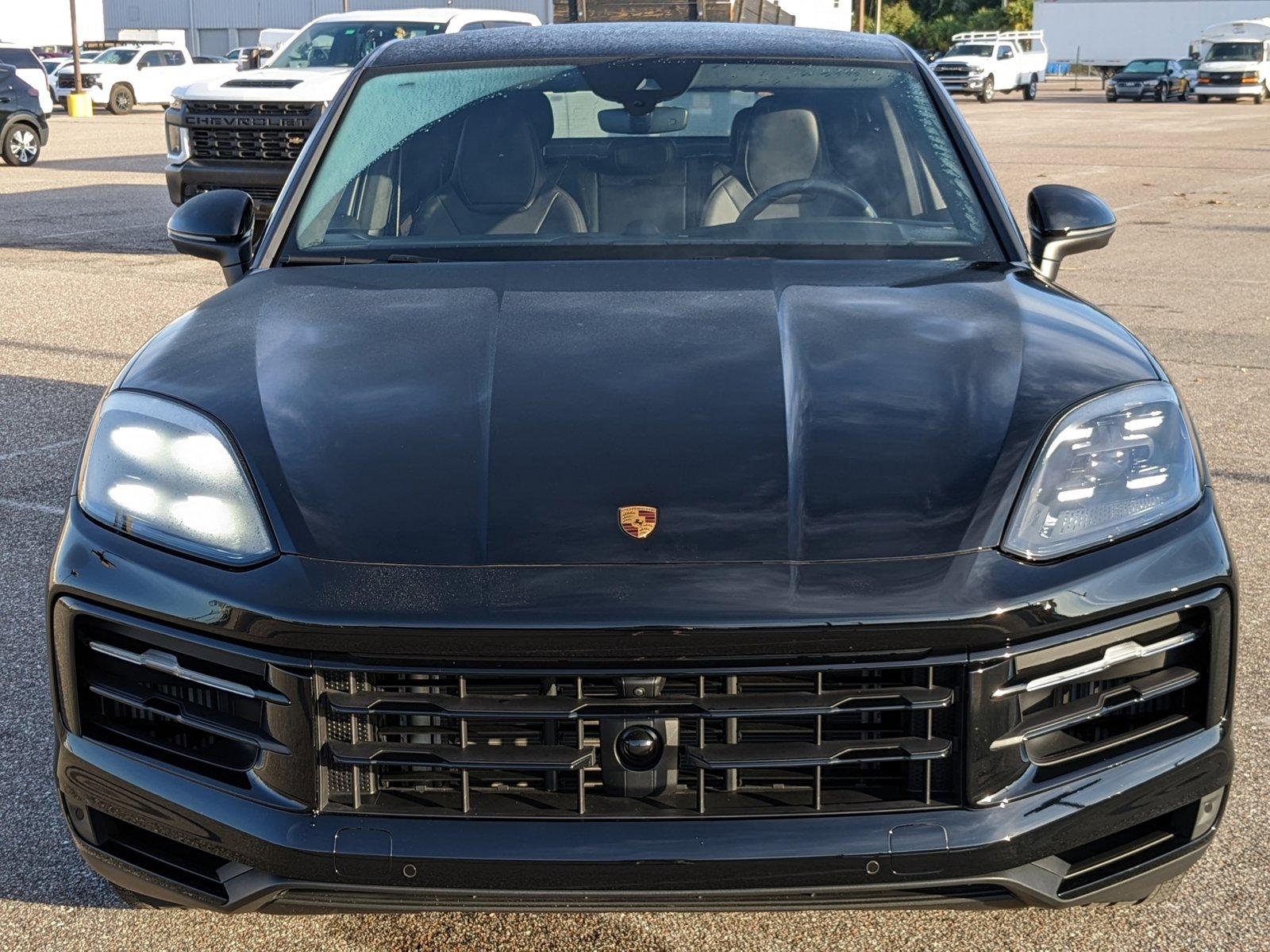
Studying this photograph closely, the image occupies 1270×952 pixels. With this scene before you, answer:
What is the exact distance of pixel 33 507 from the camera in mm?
5375

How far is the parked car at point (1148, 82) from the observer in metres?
51.6

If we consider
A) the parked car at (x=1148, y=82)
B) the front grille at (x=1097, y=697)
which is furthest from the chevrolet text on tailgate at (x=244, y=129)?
the parked car at (x=1148, y=82)

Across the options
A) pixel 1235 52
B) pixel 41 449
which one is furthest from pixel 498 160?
pixel 1235 52

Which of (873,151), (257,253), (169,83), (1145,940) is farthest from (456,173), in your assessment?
(169,83)

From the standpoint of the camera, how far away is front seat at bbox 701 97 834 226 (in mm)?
3600

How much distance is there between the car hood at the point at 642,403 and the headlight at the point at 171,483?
44mm

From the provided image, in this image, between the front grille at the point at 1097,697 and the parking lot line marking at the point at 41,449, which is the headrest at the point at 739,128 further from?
the parking lot line marking at the point at 41,449

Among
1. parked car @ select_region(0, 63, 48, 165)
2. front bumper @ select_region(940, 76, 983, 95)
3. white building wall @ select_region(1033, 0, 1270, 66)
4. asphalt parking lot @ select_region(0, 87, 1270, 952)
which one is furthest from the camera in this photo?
white building wall @ select_region(1033, 0, 1270, 66)

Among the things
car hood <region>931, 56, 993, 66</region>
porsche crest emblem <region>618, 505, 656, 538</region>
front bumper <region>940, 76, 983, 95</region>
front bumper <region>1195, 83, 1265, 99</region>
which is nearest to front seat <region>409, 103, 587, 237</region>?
porsche crest emblem <region>618, 505, 656, 538</region>

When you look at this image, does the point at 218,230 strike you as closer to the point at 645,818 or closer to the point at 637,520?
the point at 637,520

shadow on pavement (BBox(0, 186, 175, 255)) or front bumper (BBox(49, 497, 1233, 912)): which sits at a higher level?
front bumper (BBox(49, 497, 1233, 912))

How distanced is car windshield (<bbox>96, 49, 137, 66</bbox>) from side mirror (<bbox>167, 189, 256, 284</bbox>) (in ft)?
131

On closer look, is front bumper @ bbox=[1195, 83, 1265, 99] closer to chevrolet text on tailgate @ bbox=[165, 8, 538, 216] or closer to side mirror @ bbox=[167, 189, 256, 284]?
chevrolet text on tailgate @ bbox=[165, 8, 538, 216]

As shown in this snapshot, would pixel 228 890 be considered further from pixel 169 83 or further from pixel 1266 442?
pixel 169 83
